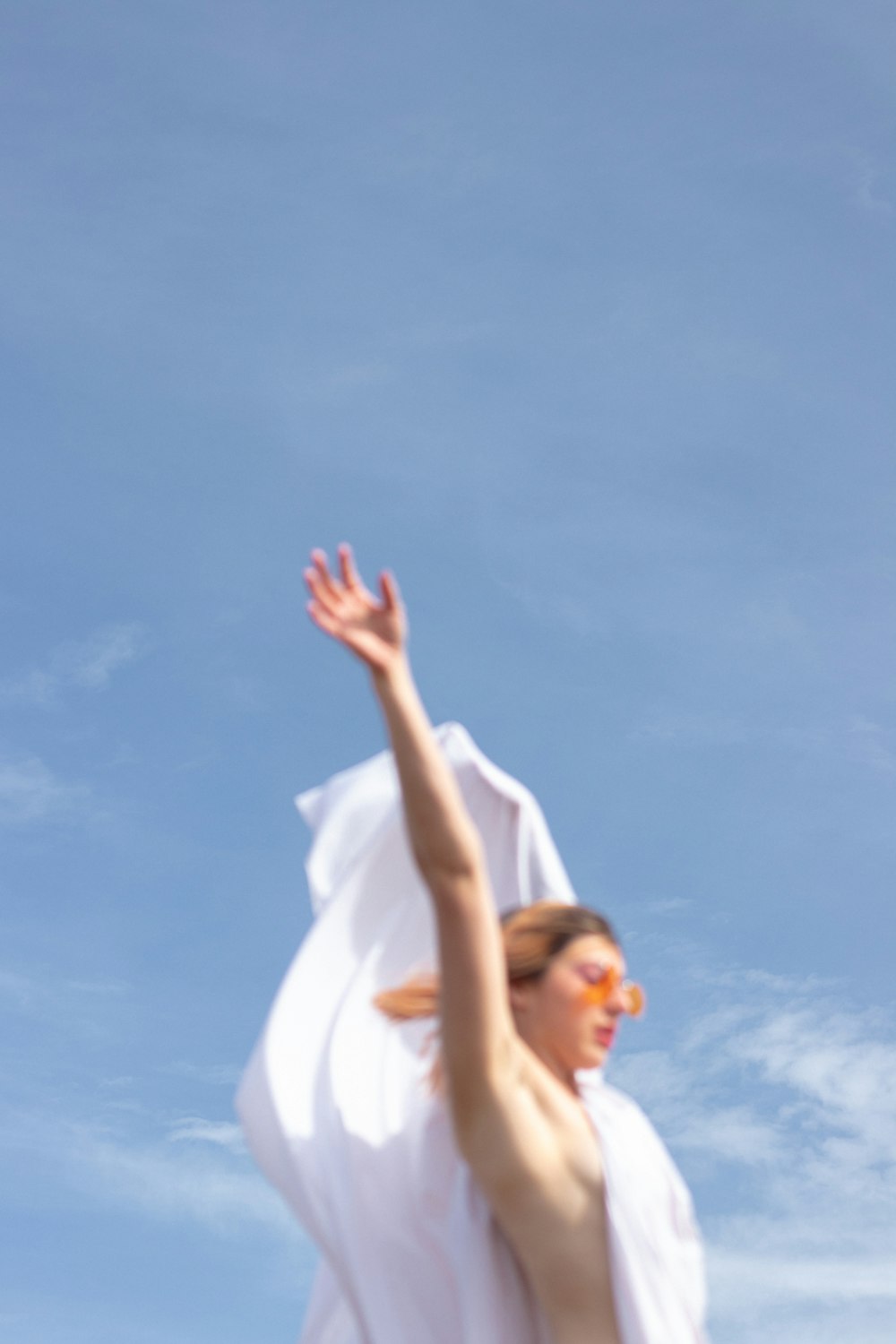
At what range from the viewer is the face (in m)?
5.70

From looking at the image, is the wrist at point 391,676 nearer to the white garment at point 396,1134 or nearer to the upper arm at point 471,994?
the upper arm at point 471,994

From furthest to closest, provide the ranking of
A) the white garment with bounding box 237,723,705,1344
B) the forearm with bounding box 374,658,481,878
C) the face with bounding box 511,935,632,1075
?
the face with bounding box 511,935,632,1075
the white garment with bounding box 237,723,705,1344
the forearm with bounding box 374,658,481,878

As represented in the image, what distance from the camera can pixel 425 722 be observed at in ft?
16.4

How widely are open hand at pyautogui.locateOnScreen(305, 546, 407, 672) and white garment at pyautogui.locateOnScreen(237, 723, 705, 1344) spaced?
1366 millimetres

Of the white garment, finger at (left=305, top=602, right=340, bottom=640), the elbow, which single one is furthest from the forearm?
the white garment

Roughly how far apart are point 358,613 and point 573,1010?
151 cm

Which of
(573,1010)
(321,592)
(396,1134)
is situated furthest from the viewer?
(396,1134)

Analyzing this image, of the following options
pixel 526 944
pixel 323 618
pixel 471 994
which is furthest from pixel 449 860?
pixel 526 944

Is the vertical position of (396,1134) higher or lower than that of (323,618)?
lower

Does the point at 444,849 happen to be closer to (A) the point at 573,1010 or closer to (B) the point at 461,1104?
(B) the point at 461,1104

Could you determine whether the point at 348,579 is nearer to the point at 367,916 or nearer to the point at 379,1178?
the point at 367,916

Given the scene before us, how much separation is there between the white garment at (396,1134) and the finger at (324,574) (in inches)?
54.1

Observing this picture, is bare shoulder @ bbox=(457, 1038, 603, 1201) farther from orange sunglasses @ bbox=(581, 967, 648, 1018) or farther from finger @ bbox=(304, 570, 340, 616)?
finger @ bbox=(304, 570, 340, 616)

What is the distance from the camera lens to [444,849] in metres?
4.87
